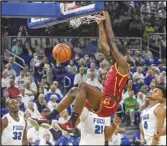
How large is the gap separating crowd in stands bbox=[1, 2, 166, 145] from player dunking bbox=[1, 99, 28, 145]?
184cm

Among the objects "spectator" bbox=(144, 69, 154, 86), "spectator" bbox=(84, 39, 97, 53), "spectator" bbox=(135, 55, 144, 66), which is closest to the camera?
"spectator" bbox=(144, 69, 154, 86)

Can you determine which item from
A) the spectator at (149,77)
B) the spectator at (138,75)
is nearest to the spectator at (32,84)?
the spectator at (138,75)

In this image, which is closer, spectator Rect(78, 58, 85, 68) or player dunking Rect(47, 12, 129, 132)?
player dunking Rect(47, 12, 129, 132)

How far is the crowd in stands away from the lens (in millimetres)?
14977

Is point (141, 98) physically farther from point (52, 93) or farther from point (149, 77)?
point (52, 93)

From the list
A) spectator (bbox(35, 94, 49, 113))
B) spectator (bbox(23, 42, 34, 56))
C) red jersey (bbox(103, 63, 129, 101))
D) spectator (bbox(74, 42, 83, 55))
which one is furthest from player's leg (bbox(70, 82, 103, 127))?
spectator (bbox(74, 42, 83, 55))

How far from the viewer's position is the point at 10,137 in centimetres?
1050

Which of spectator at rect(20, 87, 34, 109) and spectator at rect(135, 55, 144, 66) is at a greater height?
spectator at rect(135, 55, 144, 66)

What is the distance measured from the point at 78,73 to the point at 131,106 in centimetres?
234

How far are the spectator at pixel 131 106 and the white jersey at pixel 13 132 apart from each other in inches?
223

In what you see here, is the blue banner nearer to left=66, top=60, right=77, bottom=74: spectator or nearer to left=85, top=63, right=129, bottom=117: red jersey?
left=85, top=63, right=129, bottom=117: red jersey

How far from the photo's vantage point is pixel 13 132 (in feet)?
34.2

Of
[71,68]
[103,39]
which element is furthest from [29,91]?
[103,39]

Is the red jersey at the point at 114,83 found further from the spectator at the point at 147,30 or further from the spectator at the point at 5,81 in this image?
the spectator at the point at 147,30
